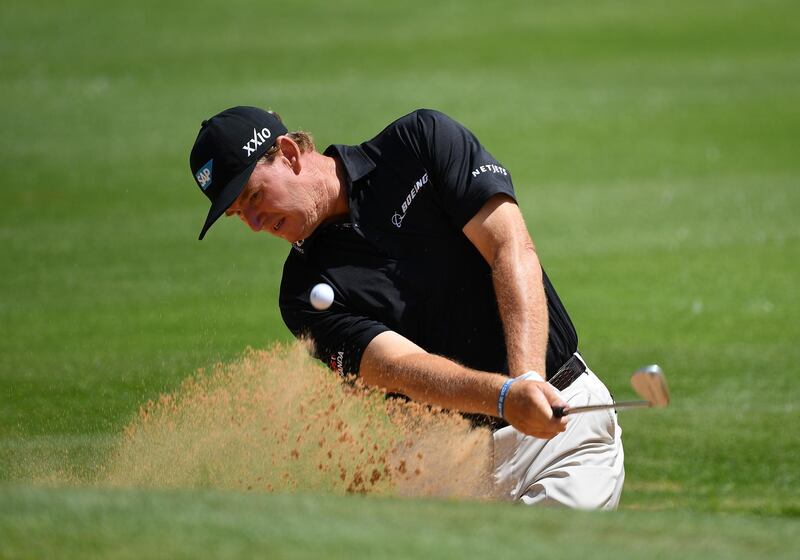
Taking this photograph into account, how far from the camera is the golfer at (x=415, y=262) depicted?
428 centimetres

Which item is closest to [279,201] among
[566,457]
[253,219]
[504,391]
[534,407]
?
[253,219]

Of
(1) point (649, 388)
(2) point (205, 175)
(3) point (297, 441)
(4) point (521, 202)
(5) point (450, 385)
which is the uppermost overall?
(2) point (205, 175)

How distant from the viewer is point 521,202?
39.2ft

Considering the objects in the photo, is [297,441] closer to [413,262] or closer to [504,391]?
[413,262]

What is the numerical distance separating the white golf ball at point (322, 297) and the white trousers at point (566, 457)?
28.8 inches

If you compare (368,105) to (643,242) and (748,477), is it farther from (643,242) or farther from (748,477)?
(748,477)

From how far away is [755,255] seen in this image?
33.6ft

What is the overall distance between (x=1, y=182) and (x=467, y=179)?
9.23 m

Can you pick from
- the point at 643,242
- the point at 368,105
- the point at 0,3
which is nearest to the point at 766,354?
the point at 643,242

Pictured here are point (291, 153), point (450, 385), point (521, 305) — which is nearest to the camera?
point (450, 385)

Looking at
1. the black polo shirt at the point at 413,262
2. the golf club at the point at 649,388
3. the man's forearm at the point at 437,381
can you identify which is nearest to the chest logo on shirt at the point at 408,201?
the black polo shirt at the point at 413,262

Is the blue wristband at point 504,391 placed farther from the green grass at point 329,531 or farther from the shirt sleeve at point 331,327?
the green grass at point 329,531

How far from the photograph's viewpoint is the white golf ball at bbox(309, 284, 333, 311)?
169 inches

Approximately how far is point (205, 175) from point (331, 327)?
0.70m
